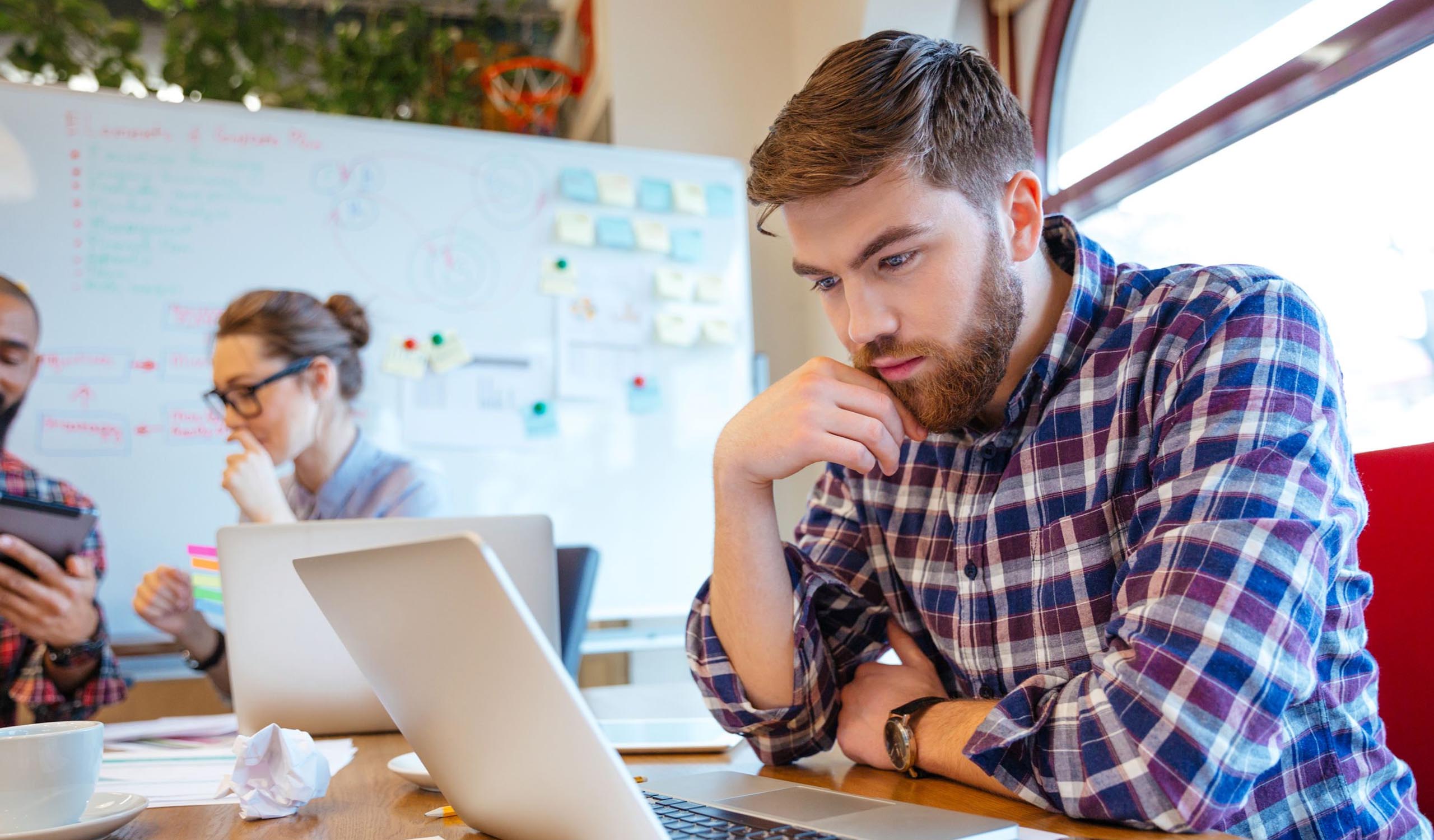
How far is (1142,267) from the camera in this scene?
1.07 m

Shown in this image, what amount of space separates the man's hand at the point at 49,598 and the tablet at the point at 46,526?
1 cm

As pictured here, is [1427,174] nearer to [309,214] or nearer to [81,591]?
[309,214]

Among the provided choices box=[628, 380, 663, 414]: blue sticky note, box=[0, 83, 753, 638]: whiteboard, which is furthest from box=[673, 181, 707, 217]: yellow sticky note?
box=[628, 380, 663, 414]: blue sticky note

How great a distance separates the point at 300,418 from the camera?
246 centimetres

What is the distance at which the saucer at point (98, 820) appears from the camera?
25.8 inches

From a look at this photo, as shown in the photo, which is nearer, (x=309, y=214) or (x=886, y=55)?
(x=886, y=55)

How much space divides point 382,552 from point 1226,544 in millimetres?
541

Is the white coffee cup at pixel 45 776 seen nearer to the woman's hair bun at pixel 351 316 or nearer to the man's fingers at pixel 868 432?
the man's fingers at pixel 868 432

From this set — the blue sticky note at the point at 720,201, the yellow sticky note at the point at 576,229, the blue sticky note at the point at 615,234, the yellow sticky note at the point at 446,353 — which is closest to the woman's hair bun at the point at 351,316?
the yellow sticky note at the point at 446,353

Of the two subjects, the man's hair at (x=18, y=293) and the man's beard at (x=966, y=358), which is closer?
the man's beard at (x=966, y=358)

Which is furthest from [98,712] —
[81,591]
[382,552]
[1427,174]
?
[1427,174]

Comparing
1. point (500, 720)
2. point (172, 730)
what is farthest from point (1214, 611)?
point (172, 730)

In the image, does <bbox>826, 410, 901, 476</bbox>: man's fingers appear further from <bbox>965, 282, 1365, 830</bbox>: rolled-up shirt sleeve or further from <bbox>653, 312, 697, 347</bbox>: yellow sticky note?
<bbox>653, 312, 697, 347</bbox>: yellow sticky note

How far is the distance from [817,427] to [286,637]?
632 mm
